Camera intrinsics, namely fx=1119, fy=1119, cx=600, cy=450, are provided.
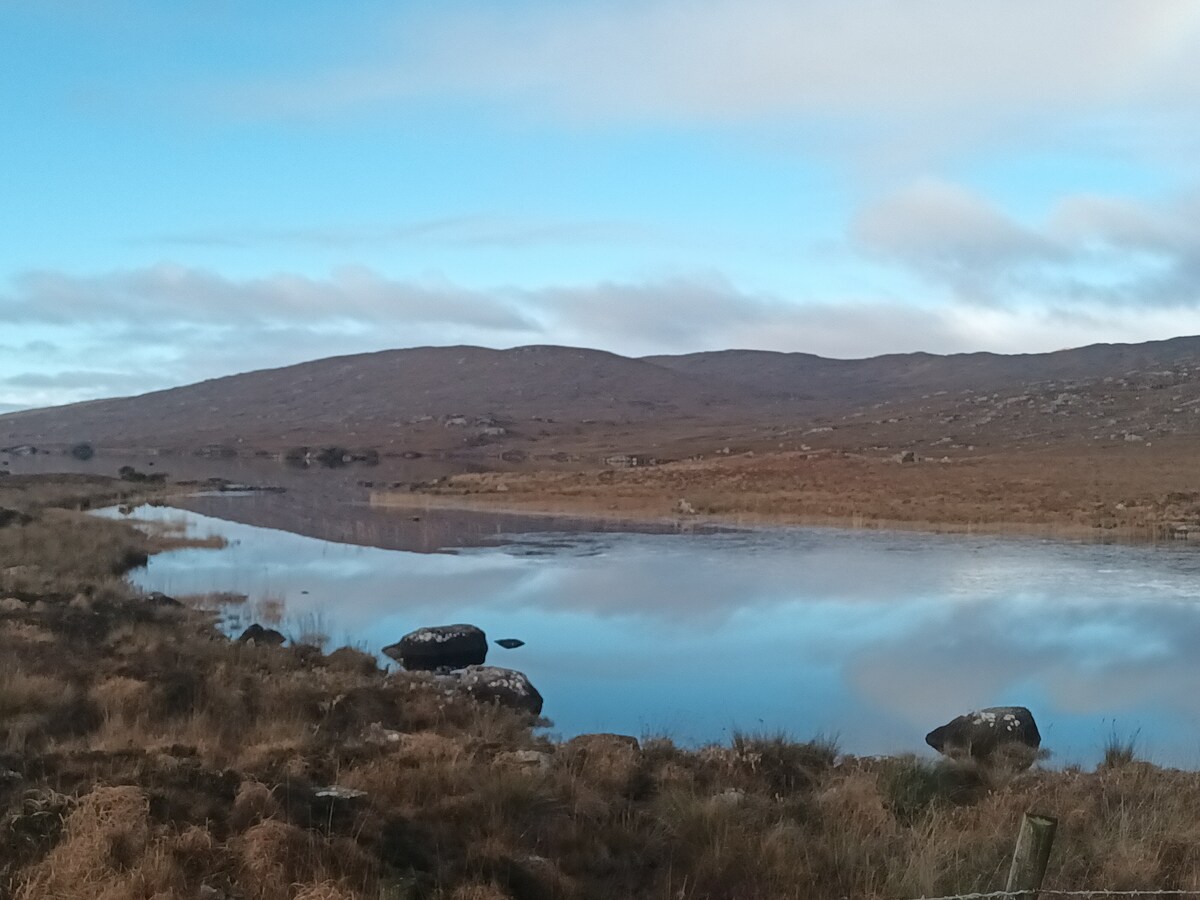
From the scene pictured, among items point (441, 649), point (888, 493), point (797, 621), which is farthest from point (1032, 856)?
point (888, 493)

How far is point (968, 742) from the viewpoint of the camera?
11.0m

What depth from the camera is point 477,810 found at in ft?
23.3

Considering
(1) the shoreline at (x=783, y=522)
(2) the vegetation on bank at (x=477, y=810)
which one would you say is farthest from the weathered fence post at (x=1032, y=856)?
(1) the shoreline at (x=783, y=522)

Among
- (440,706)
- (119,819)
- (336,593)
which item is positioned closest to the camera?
(119,819)

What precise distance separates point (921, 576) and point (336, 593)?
12.9m

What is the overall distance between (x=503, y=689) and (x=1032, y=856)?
836 cm

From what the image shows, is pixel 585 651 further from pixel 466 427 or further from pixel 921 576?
pixel 466 427

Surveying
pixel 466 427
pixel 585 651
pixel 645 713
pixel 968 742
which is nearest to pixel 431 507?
pixel 585 651

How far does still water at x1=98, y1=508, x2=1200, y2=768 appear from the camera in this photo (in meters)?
13.5

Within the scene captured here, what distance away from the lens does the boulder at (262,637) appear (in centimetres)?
1531

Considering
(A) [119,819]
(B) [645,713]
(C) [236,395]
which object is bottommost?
(B) [645,713]

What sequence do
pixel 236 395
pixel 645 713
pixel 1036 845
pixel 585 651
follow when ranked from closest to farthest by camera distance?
pixel 1036 845 < pixel 645 713 < pixel 585 651 < pixel 236 395

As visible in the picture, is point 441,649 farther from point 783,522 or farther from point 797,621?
point 783,522

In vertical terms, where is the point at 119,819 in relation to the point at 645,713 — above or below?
above
